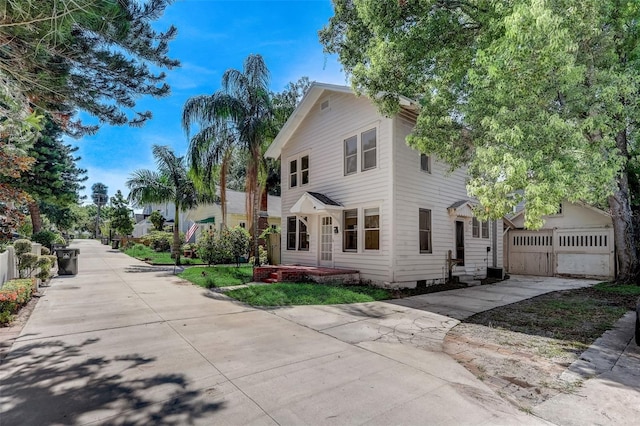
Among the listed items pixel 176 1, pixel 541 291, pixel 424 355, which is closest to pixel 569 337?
pixel 424 355

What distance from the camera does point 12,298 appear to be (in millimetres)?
6676

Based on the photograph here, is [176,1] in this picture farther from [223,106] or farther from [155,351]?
[223,106]

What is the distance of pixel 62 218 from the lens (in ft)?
107

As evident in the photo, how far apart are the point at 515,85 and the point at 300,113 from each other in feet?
30.1

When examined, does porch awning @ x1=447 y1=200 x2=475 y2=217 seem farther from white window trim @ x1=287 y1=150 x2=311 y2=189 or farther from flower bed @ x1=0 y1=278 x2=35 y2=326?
flower bed @ x1=0 y1=278 x2=35 y2=326

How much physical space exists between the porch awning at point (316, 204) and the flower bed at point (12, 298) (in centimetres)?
832

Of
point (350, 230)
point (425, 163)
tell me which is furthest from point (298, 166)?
point (425, 163)

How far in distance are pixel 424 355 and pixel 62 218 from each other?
3873 cm

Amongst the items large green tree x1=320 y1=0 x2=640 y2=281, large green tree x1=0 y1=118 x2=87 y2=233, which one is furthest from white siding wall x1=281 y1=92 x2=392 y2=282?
large green tree x1=0 y1=118 x2=87 y2=233

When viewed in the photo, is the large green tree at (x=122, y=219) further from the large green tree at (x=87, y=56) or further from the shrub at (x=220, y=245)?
the large green tree at (x=87, y=56)

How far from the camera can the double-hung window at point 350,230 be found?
1217 cm

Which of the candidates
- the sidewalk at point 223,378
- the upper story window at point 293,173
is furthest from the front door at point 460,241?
the sidewalk at point 223,378

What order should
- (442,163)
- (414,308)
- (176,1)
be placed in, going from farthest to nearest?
(442,163)
(414,308)
(176,1)

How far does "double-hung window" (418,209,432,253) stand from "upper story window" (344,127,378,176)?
2572 mm
